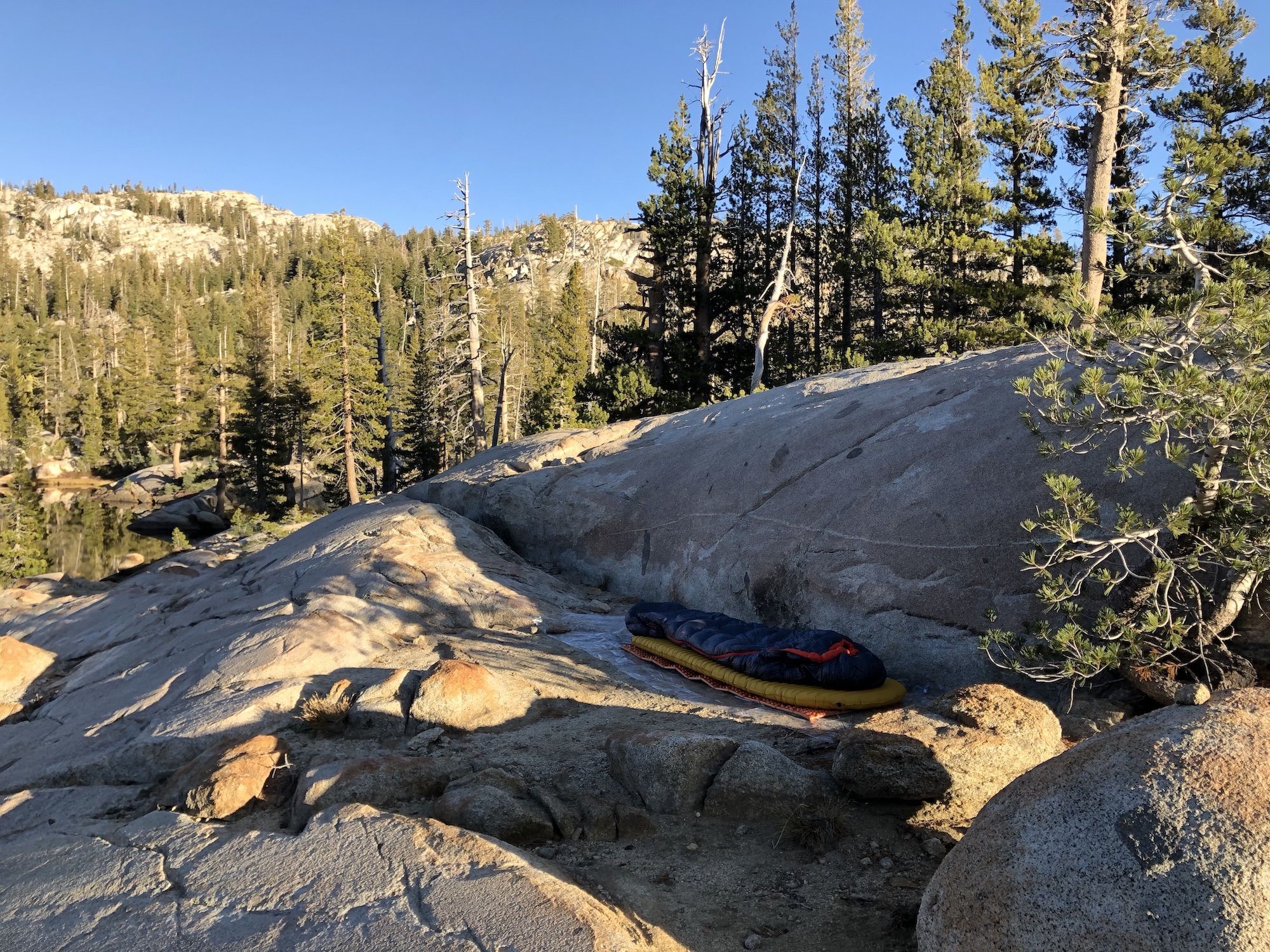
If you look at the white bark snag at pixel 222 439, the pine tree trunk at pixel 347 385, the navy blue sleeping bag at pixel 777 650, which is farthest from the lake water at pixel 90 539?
the navy blue sleeping bag at pixel 777 650

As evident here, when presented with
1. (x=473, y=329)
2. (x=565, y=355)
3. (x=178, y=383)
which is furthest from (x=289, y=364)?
(x=473, y=329)

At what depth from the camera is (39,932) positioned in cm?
356

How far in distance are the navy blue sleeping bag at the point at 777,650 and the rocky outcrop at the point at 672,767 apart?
1670 millimetres

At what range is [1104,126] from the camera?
1312 cm

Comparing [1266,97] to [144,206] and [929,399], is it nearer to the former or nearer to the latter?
[929,399]

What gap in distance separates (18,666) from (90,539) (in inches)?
1215

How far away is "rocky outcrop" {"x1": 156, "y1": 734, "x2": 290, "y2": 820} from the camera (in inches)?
195

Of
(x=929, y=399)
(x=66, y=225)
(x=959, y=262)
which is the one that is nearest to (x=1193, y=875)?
(x=929, y=399)

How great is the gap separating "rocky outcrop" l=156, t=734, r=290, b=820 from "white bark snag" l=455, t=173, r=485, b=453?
20.0 metres

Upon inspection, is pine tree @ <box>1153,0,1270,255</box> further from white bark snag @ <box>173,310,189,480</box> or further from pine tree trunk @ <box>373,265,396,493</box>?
white bark snag @ <box>173,310,189,480</box>

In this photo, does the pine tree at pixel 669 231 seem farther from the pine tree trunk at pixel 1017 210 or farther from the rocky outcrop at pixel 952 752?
the rocky outcrop at pixel 952 752

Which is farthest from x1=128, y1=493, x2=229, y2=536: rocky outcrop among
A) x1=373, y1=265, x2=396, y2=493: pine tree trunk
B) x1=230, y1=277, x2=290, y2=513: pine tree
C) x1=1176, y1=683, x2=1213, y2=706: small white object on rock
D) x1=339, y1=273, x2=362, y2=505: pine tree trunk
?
x1=1176, y1=683, x2=1213, y2=706: small white object on rock

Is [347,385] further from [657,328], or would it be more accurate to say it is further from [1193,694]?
[1193,694]

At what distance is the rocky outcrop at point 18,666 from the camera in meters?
9.04
